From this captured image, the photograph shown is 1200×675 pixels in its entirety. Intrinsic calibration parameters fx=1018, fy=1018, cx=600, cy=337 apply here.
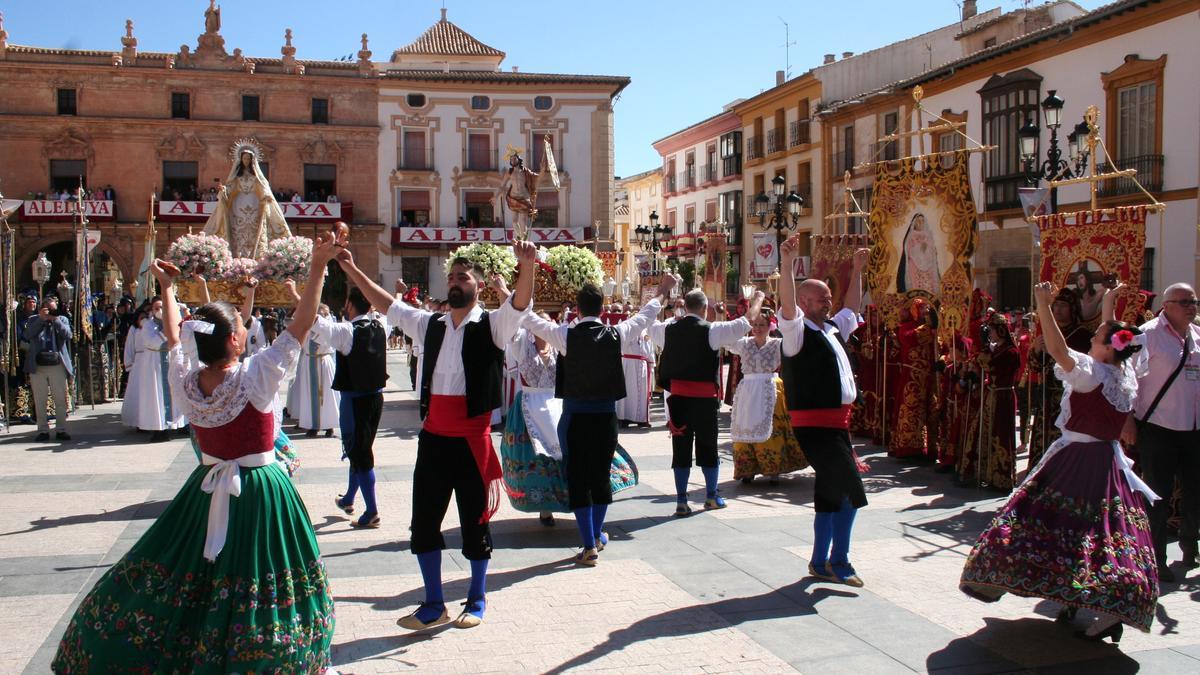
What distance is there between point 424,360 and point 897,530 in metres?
4.26

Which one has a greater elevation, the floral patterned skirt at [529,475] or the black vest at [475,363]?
the black vest at [475,363]

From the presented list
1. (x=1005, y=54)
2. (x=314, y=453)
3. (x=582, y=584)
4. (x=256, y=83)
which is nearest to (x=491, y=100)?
(x=256, y=83)

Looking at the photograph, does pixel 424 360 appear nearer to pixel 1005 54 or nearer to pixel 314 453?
pixel 314 453

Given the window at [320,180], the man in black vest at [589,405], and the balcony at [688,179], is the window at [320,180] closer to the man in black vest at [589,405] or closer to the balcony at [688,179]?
the balcony at [688,179]

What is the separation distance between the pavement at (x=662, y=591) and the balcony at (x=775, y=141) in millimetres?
32980

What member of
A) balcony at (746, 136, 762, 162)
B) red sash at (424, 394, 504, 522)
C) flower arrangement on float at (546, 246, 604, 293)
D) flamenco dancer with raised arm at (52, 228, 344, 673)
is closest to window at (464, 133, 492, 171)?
balcony at (746, 136, 762, 162)

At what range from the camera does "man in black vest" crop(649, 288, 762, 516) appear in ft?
28.3

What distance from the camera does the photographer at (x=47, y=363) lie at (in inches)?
518

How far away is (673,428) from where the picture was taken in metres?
8.77

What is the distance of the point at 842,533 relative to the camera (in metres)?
6.43

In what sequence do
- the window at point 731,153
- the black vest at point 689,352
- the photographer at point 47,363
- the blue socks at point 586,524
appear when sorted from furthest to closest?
the window at point 731,153 → the photographer at point 47,363 → the black vest at point 689,352 → the blue socks at point 586,524

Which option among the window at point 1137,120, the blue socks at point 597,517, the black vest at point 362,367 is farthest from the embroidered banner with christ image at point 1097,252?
the window at point 1137,120

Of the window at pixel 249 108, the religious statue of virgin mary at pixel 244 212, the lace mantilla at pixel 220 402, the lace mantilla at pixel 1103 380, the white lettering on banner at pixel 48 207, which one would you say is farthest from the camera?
the window at pixel 249 108

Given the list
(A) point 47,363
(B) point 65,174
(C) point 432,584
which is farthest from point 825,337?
(B) point 65,174
